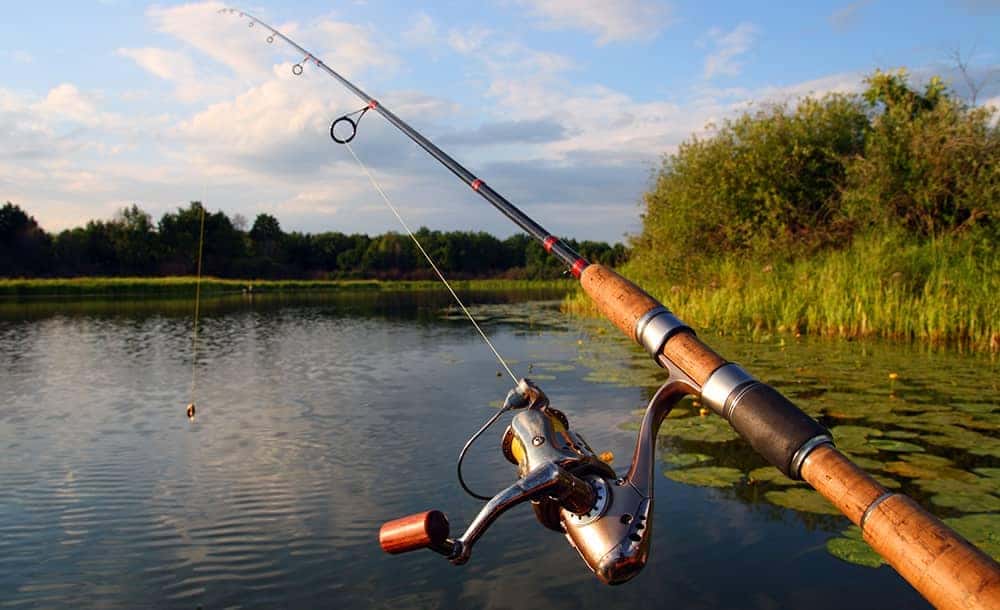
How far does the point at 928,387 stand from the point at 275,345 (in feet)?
31.2

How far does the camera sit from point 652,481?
157 centimetres

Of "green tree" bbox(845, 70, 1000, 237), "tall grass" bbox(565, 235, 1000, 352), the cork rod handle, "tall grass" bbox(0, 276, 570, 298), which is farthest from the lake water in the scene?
"tall grass" bbox(0, 276, 570, 298)

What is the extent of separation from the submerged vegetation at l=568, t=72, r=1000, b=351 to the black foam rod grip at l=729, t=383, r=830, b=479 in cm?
963

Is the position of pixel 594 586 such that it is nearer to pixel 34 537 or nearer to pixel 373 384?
pixel 34 537

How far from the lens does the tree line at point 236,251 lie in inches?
1815

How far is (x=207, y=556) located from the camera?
343 cm

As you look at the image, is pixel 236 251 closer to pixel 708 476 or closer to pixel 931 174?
pixel 931 174

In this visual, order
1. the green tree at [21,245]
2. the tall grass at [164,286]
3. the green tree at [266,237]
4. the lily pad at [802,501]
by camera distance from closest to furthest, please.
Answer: the lily pad at [802,501]
the tall grass at [164,286]
the green tree at [21,245]
the green tree at [266,237]

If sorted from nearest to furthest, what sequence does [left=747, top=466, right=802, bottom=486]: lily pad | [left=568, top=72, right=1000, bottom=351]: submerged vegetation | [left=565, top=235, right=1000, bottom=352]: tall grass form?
[left=747, top=466, right=802, bottom=486]: lily pad → [left=565, top=235, right=1000, bottom=352]: tall grass → [left=568, top=72, right=1000, bottom=351]: submerged vegetation

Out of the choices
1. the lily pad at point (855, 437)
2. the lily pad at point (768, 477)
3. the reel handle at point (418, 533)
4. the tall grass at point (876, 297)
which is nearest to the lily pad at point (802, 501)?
the lily pad at point (768, 477)

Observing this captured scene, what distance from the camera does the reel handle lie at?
53.4 inches

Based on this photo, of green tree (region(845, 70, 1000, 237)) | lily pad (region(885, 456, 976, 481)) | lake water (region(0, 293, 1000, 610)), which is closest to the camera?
lake water (region(0, 293, 1000, 610))

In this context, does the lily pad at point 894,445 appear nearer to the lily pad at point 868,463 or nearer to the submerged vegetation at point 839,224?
the lily pad at point 868,463

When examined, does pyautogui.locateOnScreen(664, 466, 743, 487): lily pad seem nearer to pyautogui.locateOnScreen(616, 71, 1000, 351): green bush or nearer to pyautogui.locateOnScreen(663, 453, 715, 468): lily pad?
pyautogui.locateOnScreen(663, 453, 715, 468): lily pad
